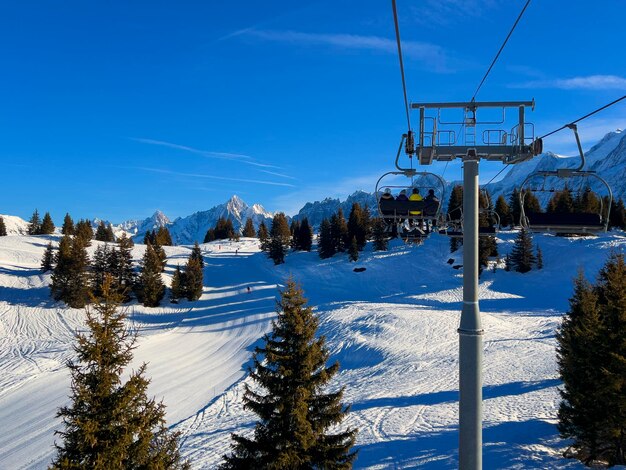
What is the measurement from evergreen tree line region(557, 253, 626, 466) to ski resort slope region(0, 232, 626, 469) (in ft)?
4.70

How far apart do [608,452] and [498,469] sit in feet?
13.3

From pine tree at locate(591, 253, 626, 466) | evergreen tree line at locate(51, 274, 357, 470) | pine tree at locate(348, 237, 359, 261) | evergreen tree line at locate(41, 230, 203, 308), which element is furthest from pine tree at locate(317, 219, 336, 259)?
evergreen tree line at locate(51, 274, 357, 470)

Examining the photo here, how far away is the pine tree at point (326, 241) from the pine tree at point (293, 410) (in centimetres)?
6919

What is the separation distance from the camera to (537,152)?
7004mm

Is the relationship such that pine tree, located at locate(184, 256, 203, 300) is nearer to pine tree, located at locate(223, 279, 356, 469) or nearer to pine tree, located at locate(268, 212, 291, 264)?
pine tree, located at locate(268, 212, 291, 264)

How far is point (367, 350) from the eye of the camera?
36.0 metres

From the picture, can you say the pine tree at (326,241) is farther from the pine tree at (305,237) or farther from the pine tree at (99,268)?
the pine tree at (99,268)

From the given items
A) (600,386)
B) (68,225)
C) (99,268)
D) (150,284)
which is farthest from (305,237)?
(600,386)

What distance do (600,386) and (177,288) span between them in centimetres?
5444

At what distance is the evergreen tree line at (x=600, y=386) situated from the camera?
1474cm

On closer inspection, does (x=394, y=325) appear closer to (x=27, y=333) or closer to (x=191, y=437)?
(x=191, y=437)

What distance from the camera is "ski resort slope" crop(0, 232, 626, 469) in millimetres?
20203

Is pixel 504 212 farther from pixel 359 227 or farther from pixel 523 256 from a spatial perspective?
pixel 359 227

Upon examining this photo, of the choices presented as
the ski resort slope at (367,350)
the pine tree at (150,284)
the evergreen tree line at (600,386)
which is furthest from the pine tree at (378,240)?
the evergreen tree line at (600,386)
